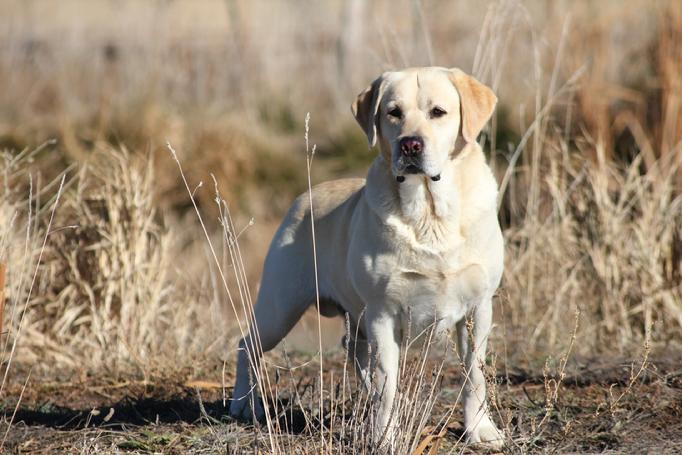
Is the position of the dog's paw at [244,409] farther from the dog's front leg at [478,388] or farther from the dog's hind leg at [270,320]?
the dog's front leg at [478,388]

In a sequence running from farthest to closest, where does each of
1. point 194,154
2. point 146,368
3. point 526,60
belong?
1. point 194,154
2. point 526,60
3. point 146,368

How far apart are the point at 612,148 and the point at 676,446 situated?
4.44m

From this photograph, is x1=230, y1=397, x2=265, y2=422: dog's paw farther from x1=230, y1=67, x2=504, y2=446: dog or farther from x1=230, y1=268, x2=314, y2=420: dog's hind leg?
x1=230, y1=67, x2=504, y2=446: dog

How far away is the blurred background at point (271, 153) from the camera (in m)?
5.87

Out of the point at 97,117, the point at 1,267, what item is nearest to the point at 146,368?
the point at 1,267

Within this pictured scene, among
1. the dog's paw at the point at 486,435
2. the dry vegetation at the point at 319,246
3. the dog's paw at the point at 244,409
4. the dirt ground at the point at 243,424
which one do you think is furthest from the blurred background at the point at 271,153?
the dog's paw at the point at 244,409

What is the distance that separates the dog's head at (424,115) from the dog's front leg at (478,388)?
55 cm

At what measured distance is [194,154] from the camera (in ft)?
34.8

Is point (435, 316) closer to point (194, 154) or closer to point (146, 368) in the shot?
point (146, 368)

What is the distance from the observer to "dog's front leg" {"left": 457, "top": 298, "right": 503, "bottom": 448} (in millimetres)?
3785

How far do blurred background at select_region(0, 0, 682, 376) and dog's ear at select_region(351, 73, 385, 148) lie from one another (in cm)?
71

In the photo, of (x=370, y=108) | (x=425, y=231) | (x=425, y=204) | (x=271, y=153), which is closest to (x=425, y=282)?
(x=425, y=231)

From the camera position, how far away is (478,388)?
3846 millimetres

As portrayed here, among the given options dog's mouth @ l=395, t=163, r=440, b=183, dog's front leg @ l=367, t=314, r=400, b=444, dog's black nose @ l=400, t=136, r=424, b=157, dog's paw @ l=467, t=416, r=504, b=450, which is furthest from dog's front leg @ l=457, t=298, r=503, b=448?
dog's black nose @ l=400, t=136, r=424, b=157
